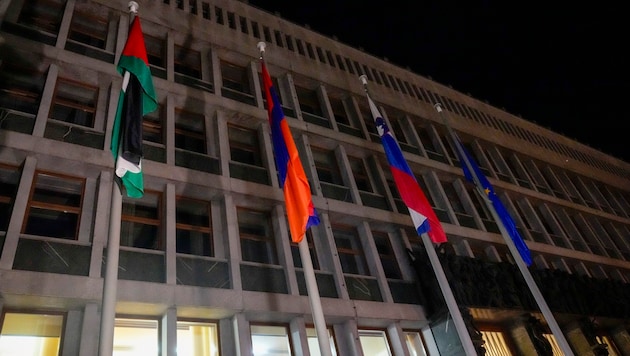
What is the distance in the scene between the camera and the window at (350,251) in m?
18.3

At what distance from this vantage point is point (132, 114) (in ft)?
33.4

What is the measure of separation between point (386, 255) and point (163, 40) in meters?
13.6

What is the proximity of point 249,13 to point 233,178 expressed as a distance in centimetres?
1157

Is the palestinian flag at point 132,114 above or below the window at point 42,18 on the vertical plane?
below

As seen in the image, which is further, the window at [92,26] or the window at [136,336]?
the window at [92,26]

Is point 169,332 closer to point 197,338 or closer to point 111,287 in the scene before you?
point 197,338

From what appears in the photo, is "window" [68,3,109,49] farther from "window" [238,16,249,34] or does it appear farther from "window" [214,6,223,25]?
"window" [238,16,249,34]

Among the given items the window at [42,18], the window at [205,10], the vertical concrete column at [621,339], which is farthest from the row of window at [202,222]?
the window at [205,10]

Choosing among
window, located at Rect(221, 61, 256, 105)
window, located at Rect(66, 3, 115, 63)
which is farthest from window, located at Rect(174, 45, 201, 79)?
window, located at Rect(66, 3, 115, 63)

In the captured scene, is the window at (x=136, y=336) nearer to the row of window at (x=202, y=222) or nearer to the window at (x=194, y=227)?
the row of window at (x=202, y=222)

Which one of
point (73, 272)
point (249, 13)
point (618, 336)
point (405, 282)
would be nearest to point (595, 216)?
point (618, 336)

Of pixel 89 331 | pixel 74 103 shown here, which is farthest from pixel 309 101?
pixel 89 331

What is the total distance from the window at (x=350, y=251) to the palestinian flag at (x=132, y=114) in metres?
10.0

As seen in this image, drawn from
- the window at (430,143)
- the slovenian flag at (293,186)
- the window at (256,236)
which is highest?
the window at (430,143)
